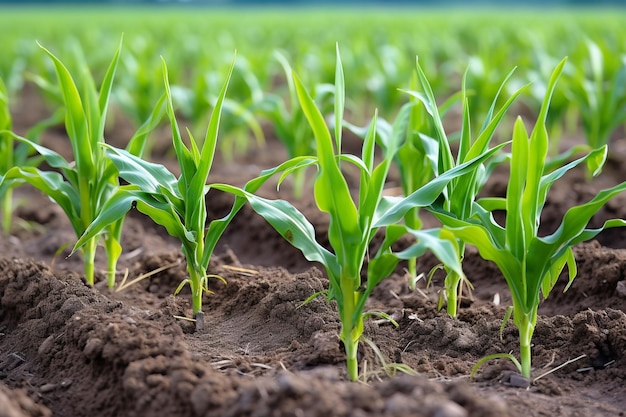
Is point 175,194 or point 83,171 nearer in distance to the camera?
point 175,194

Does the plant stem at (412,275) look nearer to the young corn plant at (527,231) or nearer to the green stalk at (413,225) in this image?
the green stalk at (413,225)

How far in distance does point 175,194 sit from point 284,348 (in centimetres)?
61

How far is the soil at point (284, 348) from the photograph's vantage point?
5.64 feet

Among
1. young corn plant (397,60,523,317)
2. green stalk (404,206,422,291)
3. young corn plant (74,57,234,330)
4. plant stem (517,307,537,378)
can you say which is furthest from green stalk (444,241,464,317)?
young corn plant (74,57,234,330)

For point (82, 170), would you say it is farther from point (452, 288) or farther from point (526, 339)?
point (526, 339)

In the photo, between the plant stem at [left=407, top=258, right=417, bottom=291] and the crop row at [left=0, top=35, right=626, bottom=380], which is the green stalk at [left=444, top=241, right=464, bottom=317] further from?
the plant stem at [left=407, top=258, right=417, bottom=291]

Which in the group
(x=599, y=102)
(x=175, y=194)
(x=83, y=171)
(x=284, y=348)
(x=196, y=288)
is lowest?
(x=284, y=348)

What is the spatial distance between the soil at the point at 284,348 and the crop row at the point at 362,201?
0.12 meters

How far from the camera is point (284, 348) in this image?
2258 millimetres

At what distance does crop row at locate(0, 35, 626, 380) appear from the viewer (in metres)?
1.91

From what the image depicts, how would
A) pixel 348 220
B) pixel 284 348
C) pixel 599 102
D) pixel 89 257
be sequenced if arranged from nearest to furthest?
pixel 348 220, pixel 284 348, pixel 89 257, pixel 599 102

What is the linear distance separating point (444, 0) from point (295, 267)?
64.3m

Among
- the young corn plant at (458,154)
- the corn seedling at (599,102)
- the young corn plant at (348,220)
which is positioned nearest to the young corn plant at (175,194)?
the young corn plant at (348,220)

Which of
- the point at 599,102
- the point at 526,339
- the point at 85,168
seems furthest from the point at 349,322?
the point at 599,102
